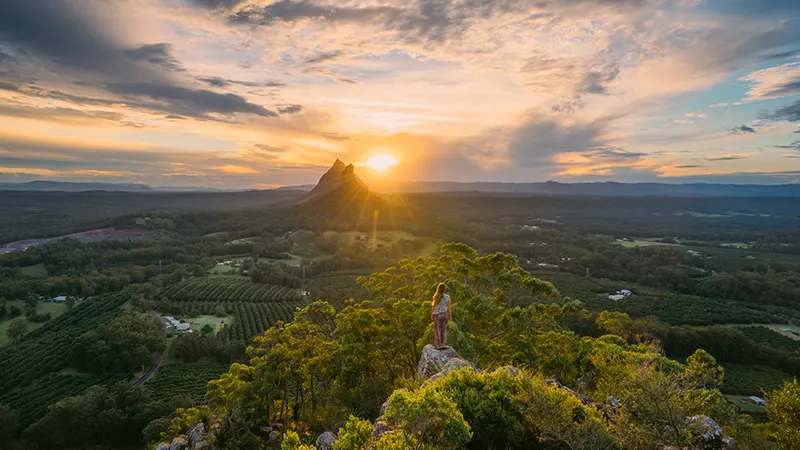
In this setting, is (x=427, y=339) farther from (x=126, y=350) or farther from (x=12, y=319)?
(x=12, y=319)

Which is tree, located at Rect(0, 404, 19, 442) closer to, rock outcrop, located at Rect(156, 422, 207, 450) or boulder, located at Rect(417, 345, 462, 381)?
rock outcrop, located at Rect(156, 422, 207, 450)

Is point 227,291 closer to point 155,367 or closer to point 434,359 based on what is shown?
point 155,367

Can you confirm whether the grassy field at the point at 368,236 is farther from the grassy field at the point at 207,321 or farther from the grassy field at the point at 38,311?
the grassy field at the point at 38,311

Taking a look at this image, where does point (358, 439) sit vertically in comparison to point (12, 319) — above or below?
above

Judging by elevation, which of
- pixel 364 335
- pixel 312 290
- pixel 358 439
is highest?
pixel 358 439

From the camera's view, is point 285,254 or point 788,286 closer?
point 788,286

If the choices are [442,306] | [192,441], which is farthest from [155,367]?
[442,306]

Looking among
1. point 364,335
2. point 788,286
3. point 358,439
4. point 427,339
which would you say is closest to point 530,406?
point 358,439
